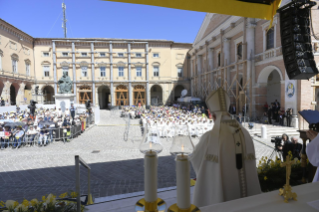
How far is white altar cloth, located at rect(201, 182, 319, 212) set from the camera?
1.63 m

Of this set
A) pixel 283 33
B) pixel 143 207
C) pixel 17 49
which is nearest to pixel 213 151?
pixel 143 207

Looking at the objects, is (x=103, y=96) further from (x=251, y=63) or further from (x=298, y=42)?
(x=298, y=42)

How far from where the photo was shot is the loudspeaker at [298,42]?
422 centimetres

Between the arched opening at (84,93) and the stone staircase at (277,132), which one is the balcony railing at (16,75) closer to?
the arched opening at (84,93)

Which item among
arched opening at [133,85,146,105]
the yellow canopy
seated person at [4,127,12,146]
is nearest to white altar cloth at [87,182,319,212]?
the yellow canopy

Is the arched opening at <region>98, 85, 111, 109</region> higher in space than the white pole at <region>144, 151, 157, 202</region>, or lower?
higher

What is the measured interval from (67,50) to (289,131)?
33522 millimetres

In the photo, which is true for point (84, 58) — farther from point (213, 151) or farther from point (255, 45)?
point (213, 151)

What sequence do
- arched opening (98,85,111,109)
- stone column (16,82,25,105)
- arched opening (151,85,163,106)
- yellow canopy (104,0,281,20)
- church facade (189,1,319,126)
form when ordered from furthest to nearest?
1. arched opening (151,85,163,106)
2. arched opening (98,85,111,109)
3. stone column (16,82,25,105)
4. church facade (189,1,319,126)
5. yellow canopy (104,0,281,20)

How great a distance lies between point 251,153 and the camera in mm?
2357

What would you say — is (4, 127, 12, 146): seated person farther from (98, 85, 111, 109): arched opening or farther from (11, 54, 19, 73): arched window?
(98, 85, 111, 109): arched opening

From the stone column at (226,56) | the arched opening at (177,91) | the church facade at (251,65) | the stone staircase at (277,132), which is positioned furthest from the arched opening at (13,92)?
the stone staircase at (277,132)

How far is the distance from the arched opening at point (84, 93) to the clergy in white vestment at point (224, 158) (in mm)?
33656

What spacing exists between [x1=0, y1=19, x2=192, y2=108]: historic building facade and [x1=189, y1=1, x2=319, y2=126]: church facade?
8.69m
